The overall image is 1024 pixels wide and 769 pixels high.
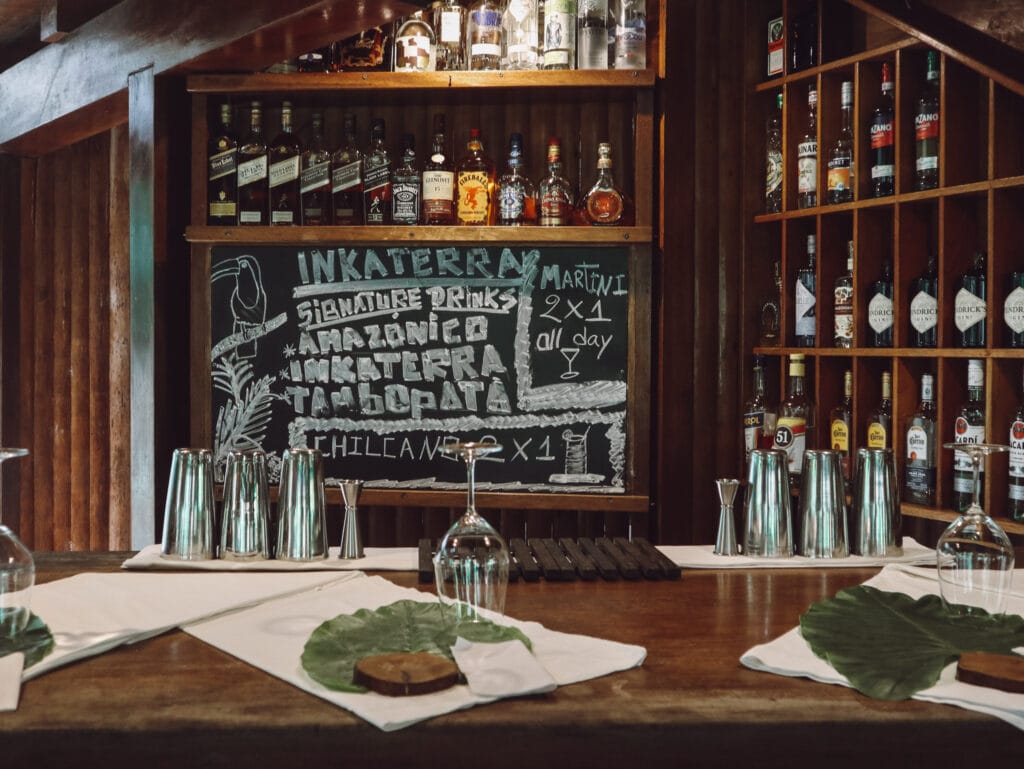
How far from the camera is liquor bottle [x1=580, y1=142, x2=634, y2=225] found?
2.98 meters

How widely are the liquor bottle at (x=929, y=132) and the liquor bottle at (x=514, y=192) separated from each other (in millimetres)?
1065

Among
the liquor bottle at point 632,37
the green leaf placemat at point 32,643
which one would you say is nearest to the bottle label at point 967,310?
the liquor bottle at point 632,37

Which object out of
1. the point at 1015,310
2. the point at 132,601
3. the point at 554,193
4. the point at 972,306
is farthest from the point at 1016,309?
the point at 132,601

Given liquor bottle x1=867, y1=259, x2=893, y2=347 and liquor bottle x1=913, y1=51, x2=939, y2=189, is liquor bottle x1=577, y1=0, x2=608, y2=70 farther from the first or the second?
liquor bottle x1=867, y1=259, x2=893, y2=347

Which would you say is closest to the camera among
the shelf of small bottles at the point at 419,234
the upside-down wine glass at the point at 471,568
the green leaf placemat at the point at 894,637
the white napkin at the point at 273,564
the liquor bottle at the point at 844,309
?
the green leaf placemat at the point at 894,637

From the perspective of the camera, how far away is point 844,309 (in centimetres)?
277

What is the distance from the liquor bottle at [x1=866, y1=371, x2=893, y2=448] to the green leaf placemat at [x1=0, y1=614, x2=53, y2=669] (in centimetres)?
208

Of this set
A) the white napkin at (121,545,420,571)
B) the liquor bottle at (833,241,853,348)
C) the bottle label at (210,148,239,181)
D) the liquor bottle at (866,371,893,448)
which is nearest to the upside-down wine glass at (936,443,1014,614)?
the white napkin at (121,545,420,571)

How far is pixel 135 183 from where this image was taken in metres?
3.03

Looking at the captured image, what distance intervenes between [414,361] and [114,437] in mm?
1800

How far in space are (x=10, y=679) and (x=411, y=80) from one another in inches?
86.3

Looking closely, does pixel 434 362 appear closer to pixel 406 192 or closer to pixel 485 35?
pixel 406 192

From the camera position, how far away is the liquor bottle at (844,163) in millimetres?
2746

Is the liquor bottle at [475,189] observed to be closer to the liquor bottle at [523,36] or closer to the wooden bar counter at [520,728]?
the liquor bottle at [523,36]
